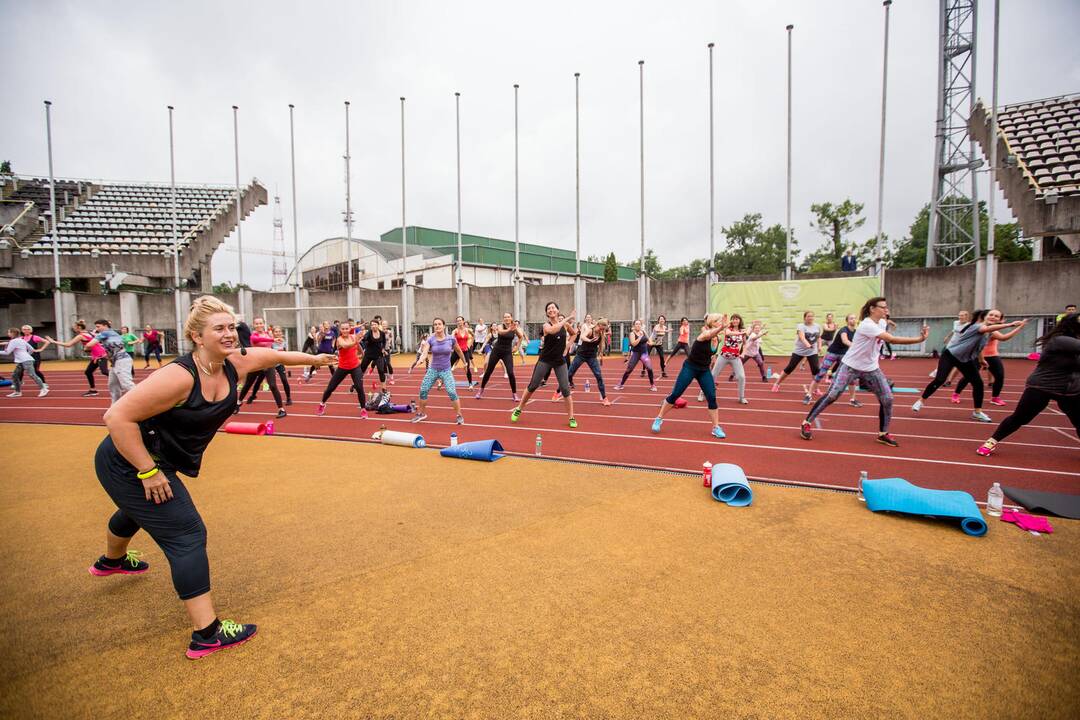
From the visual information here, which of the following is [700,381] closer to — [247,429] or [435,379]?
[435,379]

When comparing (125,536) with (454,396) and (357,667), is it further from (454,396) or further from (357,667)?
(454,396)

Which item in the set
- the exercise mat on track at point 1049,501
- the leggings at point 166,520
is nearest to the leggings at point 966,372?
the exercise mat on track at point 1049,501

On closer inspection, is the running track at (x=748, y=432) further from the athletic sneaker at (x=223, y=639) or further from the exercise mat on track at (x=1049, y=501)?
the athletic sneaker at (x=223, y=639)

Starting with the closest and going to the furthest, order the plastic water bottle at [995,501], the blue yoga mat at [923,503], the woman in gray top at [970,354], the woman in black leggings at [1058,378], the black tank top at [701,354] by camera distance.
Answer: the blue yoga mat at [923,503] < the plastic water bottle at [995,501] < the woman in black leggings at [1058,378] < the black tank top at [701,354] < the woman in gray top at [970,354]

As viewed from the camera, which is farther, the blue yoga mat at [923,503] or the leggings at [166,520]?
the blue yoga mat at [923,503]

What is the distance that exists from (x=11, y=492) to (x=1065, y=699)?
9112 millimetres

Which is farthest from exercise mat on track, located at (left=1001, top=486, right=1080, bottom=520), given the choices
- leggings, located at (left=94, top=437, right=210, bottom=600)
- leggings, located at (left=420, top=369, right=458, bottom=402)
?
leggings, located at (left=420, top=369, right=458, bottom=402)

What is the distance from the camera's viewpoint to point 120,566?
3609 mm

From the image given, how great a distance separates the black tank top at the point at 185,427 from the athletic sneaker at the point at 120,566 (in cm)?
143

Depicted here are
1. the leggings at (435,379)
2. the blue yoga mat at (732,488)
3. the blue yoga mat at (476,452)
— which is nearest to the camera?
the blue yoga mat at (732,488)

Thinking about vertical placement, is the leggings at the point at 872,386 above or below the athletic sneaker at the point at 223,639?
above

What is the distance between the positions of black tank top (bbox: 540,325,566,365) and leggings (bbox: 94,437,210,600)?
6.52 m

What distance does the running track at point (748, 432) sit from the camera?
6.07m

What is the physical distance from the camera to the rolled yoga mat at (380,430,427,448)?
7406 mm
